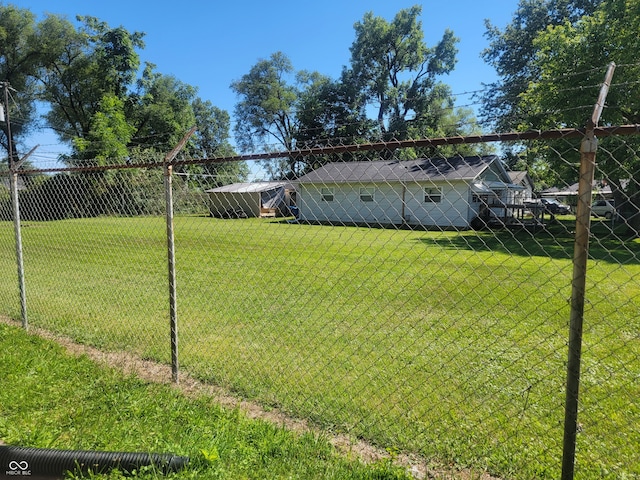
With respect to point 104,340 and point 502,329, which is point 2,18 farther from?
point 502,329

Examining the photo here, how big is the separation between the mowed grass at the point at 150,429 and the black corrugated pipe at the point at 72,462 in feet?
0.13

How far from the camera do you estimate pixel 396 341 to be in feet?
13.1

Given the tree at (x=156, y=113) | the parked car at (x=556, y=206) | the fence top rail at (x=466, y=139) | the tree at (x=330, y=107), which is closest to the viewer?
the fence top rail at (x=466, y=139)

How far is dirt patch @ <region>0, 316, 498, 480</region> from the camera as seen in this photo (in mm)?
2143

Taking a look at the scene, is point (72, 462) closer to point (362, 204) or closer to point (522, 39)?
point (362, 204)

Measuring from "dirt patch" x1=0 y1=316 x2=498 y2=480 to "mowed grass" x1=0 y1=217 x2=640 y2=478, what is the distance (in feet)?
0.27

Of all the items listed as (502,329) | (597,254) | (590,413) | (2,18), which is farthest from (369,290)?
(2,18)

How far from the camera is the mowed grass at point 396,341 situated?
8.07 feet

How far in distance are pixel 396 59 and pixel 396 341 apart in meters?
34.0

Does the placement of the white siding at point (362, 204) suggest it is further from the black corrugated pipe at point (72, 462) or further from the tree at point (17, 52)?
the tree at point (17, 52)

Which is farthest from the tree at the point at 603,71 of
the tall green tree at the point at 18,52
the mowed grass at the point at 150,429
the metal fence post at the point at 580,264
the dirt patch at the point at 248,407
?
the tall green tree at the point at 18,52

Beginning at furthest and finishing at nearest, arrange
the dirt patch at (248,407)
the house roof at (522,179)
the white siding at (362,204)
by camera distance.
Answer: the house roof at (522,179), the white siding at (362,204), the dirt patch at (248,407)

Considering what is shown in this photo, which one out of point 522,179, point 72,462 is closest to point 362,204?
point 72,462

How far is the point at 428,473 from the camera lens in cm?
212
